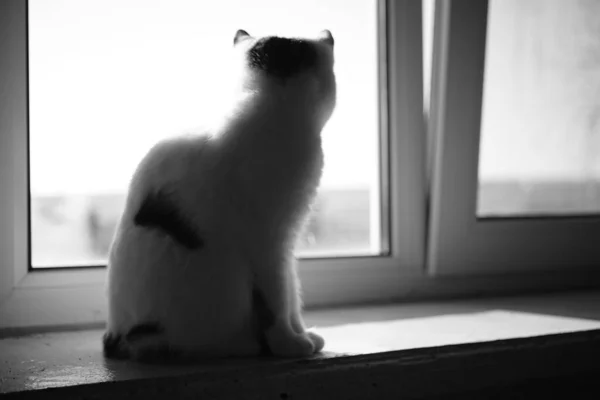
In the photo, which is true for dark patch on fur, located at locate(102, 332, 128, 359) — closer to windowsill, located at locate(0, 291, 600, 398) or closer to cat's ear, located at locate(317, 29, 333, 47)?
windowsill, located at locate(0, 291, 600, 398)

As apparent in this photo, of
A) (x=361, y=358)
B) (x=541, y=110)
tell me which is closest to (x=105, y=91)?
(x=361, y=358)

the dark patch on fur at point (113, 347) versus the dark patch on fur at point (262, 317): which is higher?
the dark patch on fur at point (262, 317)

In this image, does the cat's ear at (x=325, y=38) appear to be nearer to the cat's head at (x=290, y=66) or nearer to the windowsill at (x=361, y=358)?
the cat's head at (x=290, y=66)

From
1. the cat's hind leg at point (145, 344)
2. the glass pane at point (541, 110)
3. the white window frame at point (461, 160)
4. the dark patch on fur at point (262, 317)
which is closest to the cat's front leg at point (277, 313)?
the dark patch on fur at point (262, 317)

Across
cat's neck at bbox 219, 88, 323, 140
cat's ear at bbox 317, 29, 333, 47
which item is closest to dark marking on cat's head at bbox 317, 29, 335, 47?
cat's ear at bbox 317, 29, 333, 47

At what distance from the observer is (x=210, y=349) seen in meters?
0.81

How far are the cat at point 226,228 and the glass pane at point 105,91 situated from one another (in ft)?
0.81

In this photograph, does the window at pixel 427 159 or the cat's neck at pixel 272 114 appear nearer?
the cat's neck at pixel 272 114

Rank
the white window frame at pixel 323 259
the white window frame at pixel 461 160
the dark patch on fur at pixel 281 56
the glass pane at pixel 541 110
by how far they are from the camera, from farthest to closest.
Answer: the glass pane at pixel 541 110 < the white window frame at pixel 461 160 < the white window frame at pixel 323 259 < the dark patch on fur at pixel 281 56

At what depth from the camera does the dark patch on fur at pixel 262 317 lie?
80 cm

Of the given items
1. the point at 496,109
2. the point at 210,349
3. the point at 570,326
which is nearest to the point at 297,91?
the point at 210,349

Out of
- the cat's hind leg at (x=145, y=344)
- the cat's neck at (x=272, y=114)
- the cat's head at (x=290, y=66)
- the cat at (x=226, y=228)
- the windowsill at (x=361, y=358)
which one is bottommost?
the windowsill at (x=361, y=358)

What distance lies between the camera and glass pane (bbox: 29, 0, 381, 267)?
107cm

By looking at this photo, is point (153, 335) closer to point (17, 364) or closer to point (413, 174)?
point (17, 364)
